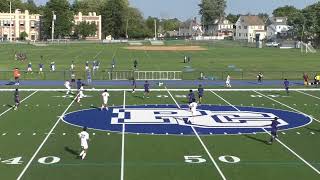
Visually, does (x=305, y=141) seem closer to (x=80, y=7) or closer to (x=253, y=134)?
(x=253, y=134)

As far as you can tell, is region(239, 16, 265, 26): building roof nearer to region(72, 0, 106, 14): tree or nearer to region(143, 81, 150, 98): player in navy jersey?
region(72, 0, 106, 14): tree

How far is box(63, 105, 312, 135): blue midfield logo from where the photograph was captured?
25000 mm

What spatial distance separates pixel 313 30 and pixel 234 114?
104878 mm

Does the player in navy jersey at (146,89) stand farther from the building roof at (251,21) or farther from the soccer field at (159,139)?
the building roof at (251,21)

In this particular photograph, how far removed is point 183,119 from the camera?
90.5 feet

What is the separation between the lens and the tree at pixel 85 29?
152 m

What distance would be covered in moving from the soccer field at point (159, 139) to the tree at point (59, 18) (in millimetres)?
112032

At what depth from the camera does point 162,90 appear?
134 ft

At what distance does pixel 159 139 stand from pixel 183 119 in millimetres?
5098

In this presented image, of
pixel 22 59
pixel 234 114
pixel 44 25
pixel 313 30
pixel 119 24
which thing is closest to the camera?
pixel 234 114

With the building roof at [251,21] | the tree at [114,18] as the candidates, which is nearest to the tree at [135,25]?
the tree at [114,18]

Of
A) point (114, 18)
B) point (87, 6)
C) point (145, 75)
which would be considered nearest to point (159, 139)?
point (145, 75)

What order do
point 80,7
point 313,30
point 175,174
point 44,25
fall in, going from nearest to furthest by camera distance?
point 175,174 < point 313,30 < point 44,25 < point 80,7

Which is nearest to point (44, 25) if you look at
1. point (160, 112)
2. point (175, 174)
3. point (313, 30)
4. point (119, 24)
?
point (119, 24)
